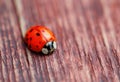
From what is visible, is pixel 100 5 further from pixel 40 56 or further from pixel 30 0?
pixel 40 56

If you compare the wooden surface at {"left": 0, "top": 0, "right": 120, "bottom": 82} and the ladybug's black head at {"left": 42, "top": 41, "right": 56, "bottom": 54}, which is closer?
the wooden surface at {"left": 0, "top": 0, "right": 120, "bottom": 82}

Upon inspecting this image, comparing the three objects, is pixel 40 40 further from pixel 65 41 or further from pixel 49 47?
pixel 65 41

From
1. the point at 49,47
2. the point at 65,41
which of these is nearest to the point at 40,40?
the point at 49,47

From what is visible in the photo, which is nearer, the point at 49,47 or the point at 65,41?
the point at 49,47

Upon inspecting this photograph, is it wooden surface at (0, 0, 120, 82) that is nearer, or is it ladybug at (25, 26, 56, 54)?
A: wooden surface at (0, 0, 120, 82)

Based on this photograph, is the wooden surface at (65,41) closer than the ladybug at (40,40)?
Yes
